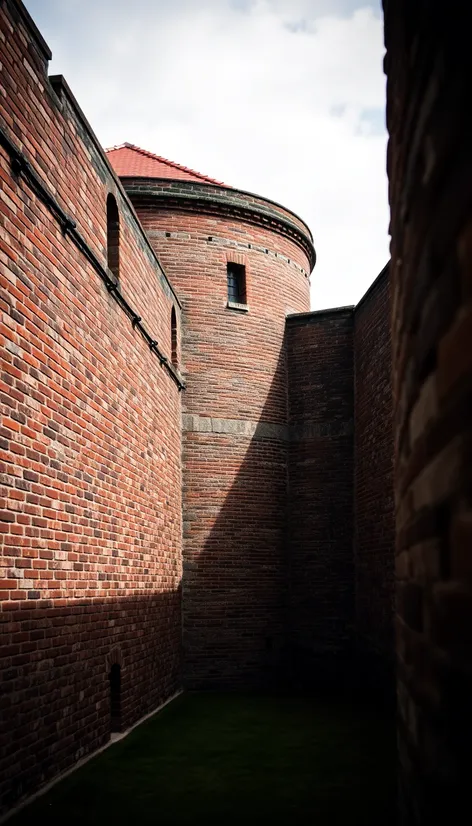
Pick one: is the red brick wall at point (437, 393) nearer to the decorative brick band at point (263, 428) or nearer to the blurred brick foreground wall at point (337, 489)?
the blurred brick foreground wall at point (337, 489)

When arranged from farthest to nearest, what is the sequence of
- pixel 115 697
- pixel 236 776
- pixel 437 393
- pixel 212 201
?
pixel 212 201 < pixel 115 697 < pixel 236 776 < pixel 437 393

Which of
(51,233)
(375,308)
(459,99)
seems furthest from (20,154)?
(375,308)

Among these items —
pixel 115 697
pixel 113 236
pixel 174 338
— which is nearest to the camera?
pixel 115 697

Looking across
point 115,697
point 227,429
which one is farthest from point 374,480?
point 115,697

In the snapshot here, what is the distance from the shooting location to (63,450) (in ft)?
20.9

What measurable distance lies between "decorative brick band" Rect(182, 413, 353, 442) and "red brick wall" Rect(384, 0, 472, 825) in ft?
34.8

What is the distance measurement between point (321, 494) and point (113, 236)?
667 centimetres

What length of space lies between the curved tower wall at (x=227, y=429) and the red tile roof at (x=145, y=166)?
990 mm

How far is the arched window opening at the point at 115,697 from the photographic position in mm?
8031

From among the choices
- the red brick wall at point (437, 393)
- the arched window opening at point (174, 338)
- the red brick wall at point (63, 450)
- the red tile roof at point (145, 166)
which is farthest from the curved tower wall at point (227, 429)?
the red brick wall at point (437, 393)

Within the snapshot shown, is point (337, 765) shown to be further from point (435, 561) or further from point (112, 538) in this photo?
point (435, 561)

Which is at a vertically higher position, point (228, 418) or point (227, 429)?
point (228, 418)

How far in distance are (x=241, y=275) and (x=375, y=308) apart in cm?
274

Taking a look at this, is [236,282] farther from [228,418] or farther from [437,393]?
[437,393]
